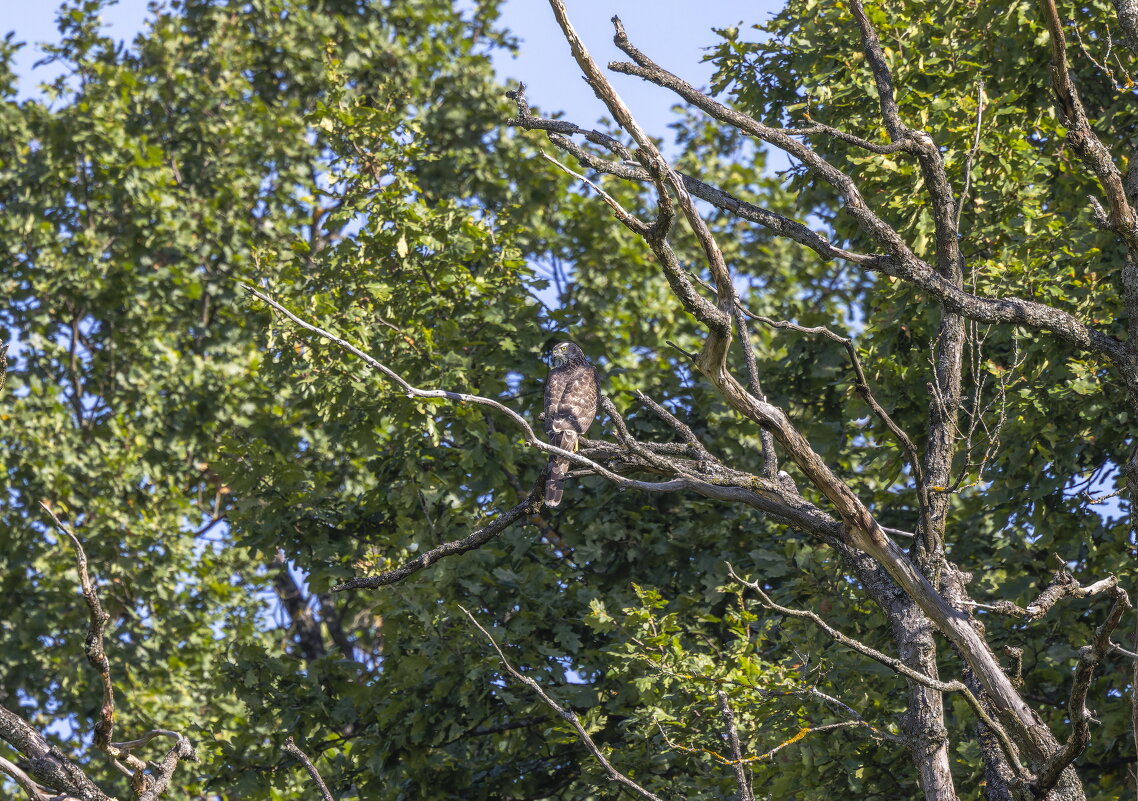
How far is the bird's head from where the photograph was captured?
808 cm

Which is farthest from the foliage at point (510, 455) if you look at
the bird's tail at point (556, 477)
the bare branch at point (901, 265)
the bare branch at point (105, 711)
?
the bare branch at point (105, 711)

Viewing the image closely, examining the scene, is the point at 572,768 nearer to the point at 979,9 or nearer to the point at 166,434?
the point at 979,9

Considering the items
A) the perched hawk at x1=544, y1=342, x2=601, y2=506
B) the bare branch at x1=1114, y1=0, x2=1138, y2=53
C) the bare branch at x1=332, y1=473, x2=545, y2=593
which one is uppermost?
the perched hawk at x1=544, y1=342, x2=601, y2=506

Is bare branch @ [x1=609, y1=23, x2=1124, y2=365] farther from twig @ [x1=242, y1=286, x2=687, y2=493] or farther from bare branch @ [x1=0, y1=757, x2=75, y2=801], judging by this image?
bare branch @ [x1=0, y1=757, x2=75, y2=801]

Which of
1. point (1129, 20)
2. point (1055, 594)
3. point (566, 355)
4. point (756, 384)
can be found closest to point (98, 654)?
point (756, 384)

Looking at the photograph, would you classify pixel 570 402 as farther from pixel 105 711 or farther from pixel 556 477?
pixel 105 711

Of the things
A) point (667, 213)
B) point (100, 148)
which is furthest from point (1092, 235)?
point (100, 148)

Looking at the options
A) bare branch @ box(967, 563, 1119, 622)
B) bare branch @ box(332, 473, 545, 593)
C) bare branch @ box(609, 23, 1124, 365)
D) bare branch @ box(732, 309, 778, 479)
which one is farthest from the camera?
bare branch @ box(609, 23, 1124, 365)

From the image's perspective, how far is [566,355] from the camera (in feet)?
27.4

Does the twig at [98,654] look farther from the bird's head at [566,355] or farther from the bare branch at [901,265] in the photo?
the bird's head at [566,355]

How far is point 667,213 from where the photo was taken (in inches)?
133

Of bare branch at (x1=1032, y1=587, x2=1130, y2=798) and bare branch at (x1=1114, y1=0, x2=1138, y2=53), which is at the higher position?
bare branch at (x1=1114, y1=0, x2=1138, y2=53)

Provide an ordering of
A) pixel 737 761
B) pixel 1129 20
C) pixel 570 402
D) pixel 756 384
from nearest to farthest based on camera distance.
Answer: pixel 756 384
pixel 737 761
pixel 1129 20
pixel 570 402

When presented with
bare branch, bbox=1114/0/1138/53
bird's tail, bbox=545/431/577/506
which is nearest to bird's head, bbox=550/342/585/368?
bird's tail, bbox=545/431/577/506
